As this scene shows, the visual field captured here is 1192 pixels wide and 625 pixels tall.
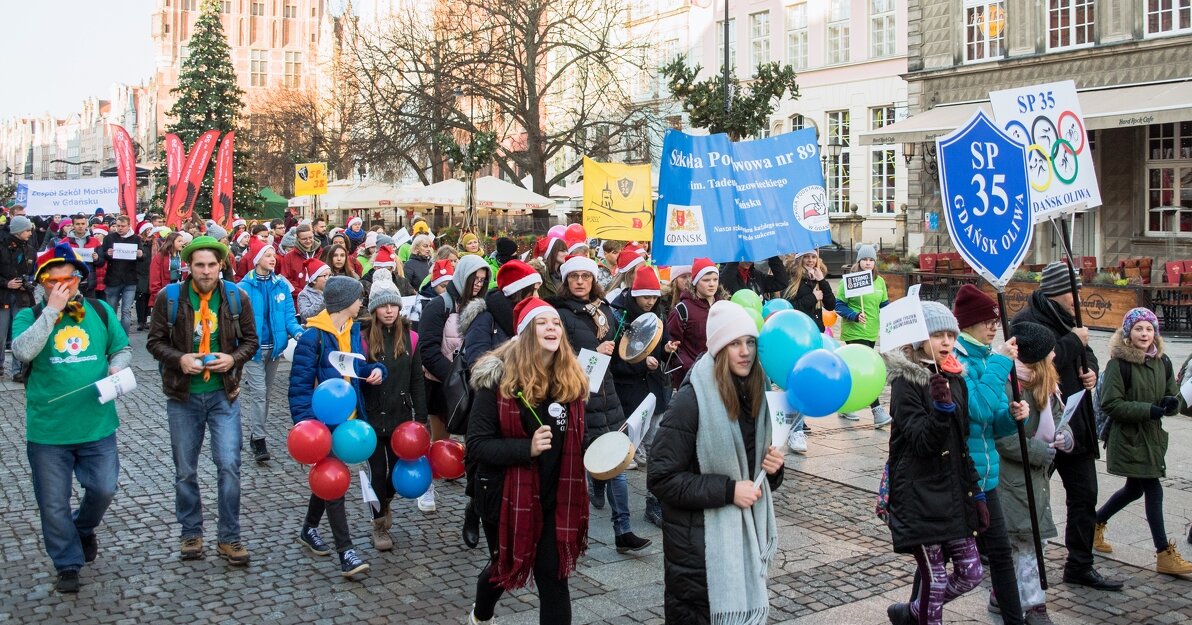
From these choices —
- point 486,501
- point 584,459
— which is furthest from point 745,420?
point 486,501

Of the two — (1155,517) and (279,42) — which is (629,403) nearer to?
(1155,517)

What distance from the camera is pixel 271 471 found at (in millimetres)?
9070

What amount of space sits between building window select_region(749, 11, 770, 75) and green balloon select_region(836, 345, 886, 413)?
39.2 meters

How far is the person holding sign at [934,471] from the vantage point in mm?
4828

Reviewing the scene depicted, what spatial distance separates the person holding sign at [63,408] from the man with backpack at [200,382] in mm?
358

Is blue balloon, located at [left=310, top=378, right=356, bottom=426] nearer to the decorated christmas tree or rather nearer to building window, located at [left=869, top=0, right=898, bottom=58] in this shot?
building window, located at [left=869, top=0, right=898, bottom=58]

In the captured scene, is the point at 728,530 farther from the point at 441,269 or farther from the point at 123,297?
the point at 123,297

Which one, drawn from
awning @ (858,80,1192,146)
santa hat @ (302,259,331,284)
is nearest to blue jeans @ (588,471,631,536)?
santa hat @ (302,259,331,284)

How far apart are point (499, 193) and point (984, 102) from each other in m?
13.3

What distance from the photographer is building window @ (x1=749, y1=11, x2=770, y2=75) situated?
139ft

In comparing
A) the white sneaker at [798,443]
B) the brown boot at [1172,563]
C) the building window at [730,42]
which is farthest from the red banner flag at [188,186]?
the building window at [730,42]

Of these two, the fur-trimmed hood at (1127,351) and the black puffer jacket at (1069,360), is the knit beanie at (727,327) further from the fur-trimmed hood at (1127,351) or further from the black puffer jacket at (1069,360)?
the fur-trimmed hood at (1127,351)

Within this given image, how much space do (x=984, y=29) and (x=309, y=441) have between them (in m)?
26.5

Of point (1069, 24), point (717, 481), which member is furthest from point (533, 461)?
point (1069, 24)
